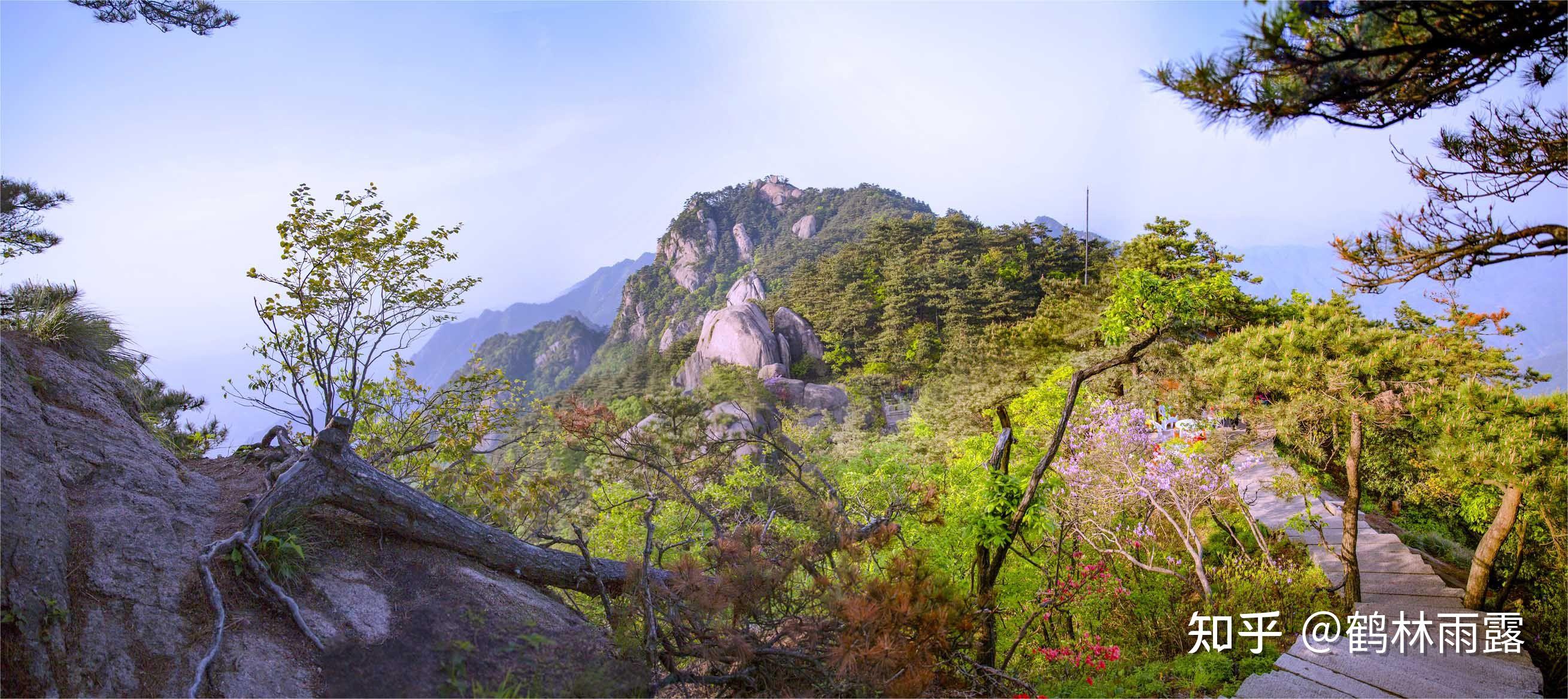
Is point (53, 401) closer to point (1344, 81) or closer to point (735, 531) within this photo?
point (735, 531)

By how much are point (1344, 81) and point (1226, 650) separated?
13.3 ft

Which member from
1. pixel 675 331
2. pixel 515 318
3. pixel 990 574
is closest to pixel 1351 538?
pixel 990 574

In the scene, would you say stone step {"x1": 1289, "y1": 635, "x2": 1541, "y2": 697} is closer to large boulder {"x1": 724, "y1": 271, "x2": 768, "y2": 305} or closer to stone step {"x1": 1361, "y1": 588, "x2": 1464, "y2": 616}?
stone step {"x1": 1361, "y1": 588, "x2": 1464, "y2": 616}

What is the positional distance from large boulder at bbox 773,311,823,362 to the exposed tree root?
25.7m

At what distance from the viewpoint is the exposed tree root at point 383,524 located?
278cm

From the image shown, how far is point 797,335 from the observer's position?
29.8 m

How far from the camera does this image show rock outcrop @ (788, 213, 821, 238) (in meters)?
60.2

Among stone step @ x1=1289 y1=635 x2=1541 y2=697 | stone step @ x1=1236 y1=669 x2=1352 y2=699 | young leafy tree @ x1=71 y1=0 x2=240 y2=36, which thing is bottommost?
stone step @ x1=1236 y1=669 x2=1352 y2=699

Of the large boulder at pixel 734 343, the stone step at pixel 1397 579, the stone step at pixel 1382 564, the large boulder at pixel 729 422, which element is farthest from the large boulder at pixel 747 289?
the stone step at pixel 1397 579

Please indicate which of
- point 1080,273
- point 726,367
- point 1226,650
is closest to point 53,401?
point 1226,650

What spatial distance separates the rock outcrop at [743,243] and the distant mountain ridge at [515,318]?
34.6m

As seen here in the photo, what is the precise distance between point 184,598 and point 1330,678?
5.89m

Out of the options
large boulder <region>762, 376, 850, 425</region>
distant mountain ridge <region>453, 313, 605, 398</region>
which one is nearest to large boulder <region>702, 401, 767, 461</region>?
large boulder <region>762, 376, 850, 425</region>

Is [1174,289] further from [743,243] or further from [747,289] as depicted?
[743,243]
